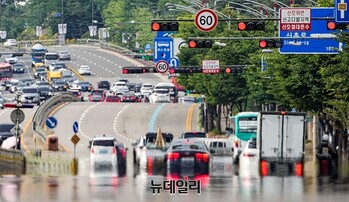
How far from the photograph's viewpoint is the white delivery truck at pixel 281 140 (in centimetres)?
5456

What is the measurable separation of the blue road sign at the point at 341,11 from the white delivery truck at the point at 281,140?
24.9 ft

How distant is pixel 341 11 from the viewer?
1890 inches

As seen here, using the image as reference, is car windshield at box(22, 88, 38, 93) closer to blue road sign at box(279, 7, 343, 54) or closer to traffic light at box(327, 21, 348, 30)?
blue road sign at box(279, 7, 343, 54)

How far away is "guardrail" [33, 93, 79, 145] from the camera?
84.1 meters

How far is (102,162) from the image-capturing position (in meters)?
56.7

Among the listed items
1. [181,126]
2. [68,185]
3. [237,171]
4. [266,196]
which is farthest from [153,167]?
[181,126]

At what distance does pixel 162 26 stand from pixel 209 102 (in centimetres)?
5501

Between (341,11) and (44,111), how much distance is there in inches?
2172

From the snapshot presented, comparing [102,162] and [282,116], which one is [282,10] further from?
[102,162]

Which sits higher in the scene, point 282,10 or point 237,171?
point 282,10

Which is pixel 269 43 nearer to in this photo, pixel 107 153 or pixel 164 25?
pixel 164 25

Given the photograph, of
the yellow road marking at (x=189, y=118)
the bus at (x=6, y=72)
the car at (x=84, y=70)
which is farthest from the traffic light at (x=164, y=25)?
the car at (x=84, y=70)

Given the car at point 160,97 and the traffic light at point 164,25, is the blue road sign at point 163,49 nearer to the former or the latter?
the car at point 160,97

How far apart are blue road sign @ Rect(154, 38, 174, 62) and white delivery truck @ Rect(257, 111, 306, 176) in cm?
5064
